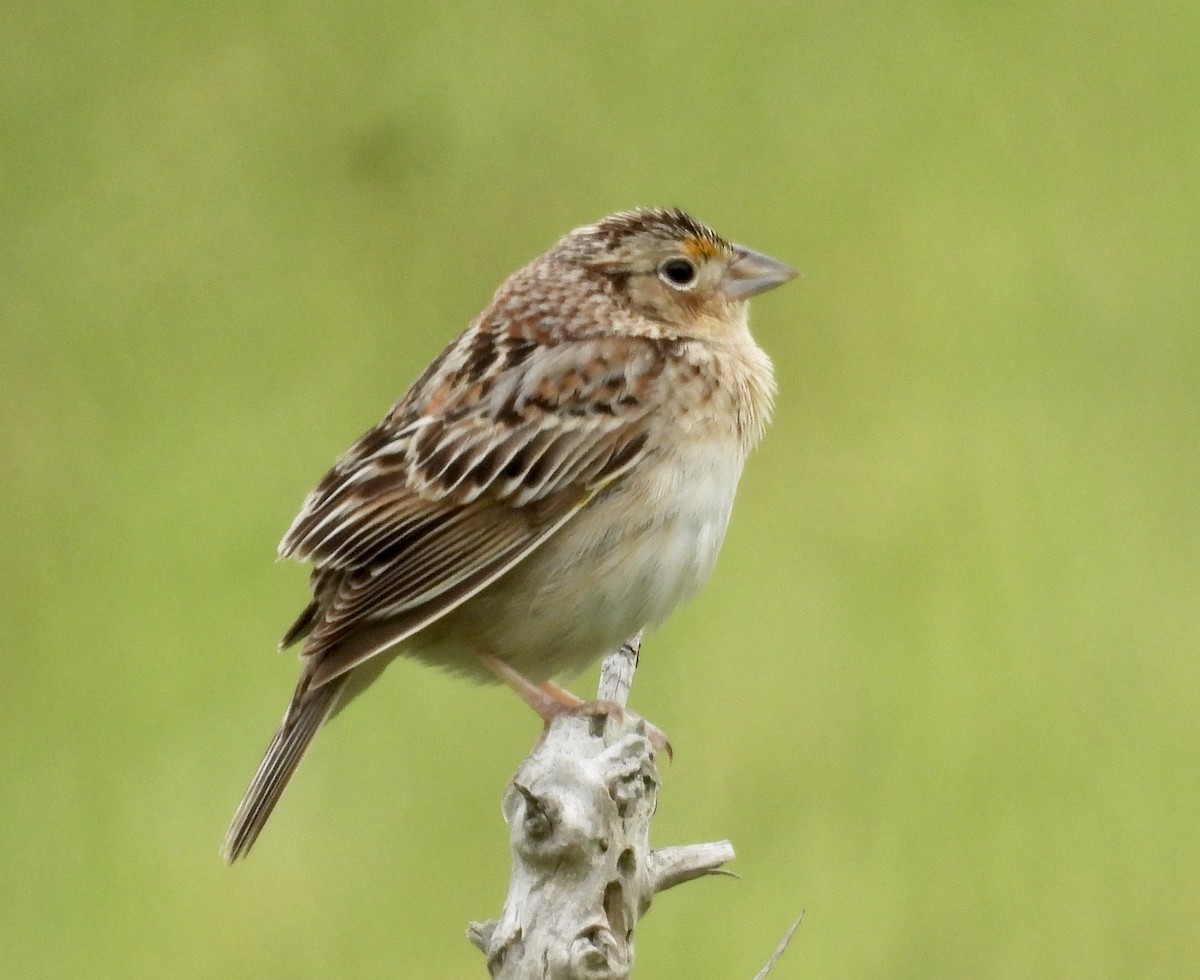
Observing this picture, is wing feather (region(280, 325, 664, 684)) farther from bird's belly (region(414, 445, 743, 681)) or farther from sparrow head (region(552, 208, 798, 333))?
sparrow head (region(552, 208, 798, 333))

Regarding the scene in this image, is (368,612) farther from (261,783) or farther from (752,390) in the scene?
(752,390)

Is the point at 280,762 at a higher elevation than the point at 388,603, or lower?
lower

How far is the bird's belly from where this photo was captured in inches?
82.3

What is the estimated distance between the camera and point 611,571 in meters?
2.08

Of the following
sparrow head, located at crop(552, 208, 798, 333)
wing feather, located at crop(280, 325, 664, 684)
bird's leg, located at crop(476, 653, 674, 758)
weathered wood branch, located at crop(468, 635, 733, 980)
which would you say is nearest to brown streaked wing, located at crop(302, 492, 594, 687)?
wing feather, located at crop(280, 325, 664, 684)

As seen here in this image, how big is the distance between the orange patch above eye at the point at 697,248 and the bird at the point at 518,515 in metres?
0.17

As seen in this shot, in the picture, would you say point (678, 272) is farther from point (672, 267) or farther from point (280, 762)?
point (280, 762)

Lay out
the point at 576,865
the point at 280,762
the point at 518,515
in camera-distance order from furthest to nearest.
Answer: the point at 518,515
the point at 280,762
the point at 576,865

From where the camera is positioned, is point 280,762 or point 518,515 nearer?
point 280,762

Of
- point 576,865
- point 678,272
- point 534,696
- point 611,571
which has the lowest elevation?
point 576,865

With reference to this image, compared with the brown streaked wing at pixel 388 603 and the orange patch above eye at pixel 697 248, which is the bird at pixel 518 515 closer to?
the brown streaked wing at pixel 388 603

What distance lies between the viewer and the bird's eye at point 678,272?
94.5 inches

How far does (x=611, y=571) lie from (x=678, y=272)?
21.7 inches

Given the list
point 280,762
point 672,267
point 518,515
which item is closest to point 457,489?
point 518,515
